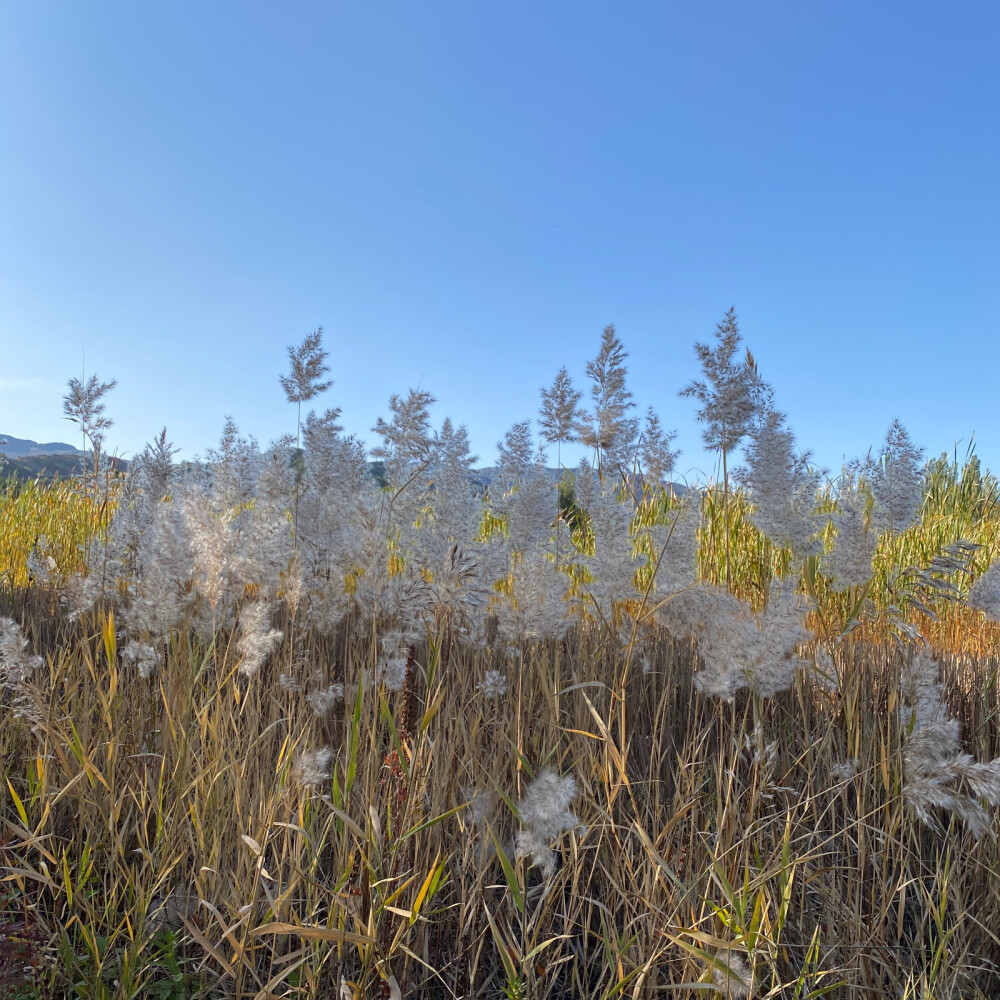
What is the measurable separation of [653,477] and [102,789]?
2670mm

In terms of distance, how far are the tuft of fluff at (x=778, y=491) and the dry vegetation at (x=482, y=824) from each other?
1.26 feet

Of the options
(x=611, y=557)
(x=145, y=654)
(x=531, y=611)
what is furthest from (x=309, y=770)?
(x=611, y=557)

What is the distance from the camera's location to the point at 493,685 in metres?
2.07

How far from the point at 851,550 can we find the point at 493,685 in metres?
1.54

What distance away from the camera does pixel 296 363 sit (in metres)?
3.29

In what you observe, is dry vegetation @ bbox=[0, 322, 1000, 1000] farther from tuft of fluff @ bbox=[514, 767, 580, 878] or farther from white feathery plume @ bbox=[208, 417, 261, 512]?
white feathery plume @ bbox=[208, 417, 261, 512]

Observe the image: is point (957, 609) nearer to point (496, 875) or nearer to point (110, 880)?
point (496, 875)

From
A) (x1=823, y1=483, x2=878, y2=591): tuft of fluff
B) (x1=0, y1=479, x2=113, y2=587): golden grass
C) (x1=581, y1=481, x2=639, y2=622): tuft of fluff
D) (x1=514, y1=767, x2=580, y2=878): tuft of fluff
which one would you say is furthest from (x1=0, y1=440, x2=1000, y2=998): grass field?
(x1=0, y1=479, x2=113, y2=587): golden grass

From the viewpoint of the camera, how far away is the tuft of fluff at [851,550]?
2596 millimetres

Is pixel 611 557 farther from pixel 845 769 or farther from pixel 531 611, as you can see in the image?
pixel 845 769

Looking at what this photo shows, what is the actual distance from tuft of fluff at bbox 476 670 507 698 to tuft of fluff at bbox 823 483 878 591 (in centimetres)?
144

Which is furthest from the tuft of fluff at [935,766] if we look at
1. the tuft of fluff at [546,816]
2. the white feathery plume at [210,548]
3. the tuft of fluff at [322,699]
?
the white feathery plume at [210,548]

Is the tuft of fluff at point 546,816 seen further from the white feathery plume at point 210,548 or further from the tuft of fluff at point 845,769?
the white feathery plume at point 210,548

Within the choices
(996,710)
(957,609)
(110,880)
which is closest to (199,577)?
(110,880)
